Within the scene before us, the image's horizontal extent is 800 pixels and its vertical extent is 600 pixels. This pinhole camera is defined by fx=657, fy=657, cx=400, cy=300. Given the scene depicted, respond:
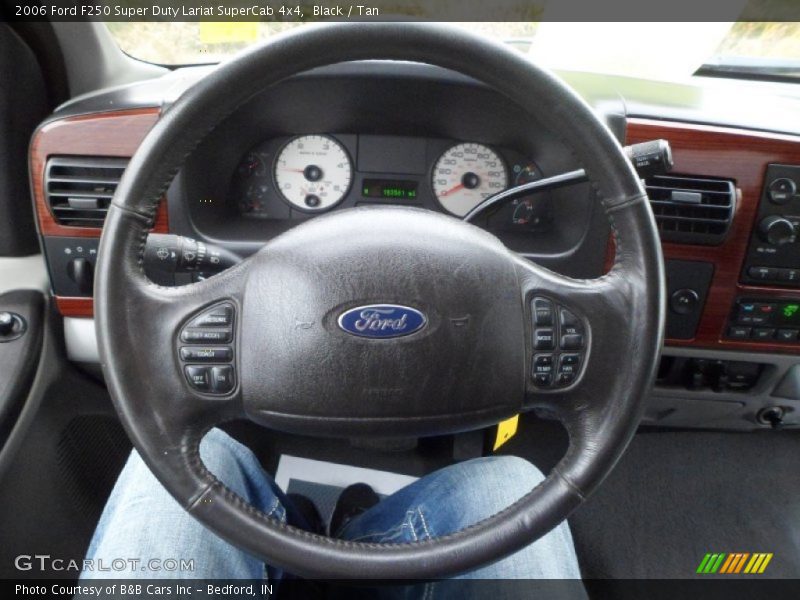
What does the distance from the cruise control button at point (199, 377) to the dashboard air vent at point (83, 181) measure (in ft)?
2.05

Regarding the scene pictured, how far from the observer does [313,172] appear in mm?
1294

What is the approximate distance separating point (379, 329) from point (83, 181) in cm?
77

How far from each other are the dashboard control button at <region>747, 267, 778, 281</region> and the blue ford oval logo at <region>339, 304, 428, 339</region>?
2.79 ft

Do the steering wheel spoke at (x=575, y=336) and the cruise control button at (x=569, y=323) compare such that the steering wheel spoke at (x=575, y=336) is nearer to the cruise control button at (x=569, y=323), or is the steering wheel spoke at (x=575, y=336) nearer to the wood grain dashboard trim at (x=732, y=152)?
the cruise control button at (x=569, y=323)

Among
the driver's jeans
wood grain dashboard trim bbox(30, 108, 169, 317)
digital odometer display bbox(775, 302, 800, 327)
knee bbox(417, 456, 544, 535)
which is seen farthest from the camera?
digital odometer display bbox(775, 302, 800, 327)

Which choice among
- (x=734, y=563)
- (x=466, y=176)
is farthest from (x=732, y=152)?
(x=734, y=563)

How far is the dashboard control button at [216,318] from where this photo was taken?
68cm

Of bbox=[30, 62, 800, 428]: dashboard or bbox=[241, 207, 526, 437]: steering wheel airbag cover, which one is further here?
bbox=[30, 62, 800, 428]: dashboard

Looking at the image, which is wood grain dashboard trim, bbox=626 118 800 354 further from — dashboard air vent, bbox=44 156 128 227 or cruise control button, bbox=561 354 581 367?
dashboard air vent, bbox=44 156 128 227

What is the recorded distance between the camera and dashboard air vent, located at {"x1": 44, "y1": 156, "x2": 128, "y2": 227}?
117 cm

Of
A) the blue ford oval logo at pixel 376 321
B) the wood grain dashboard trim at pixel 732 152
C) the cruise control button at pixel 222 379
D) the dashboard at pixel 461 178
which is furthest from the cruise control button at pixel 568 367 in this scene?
the wood grain dashboard trim at pixel 732 152

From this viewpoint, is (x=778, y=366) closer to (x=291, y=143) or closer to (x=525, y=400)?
(x=525, y=400)

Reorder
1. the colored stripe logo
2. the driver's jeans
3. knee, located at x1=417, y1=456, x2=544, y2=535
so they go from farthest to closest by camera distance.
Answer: the colored stripe logo < knee, located at x1=417, y1=456, x2=544, y2=535 < the driver's jeans

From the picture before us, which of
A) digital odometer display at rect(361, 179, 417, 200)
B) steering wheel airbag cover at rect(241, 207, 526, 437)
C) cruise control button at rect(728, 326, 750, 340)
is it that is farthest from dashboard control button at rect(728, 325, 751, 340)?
steering wheel airbag cover at rect(241, 207, 526, 437)
